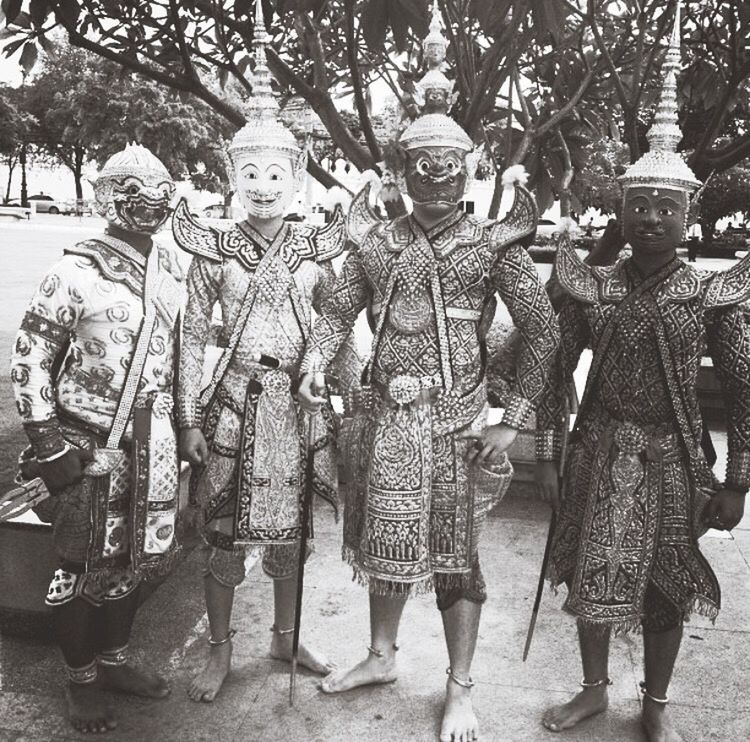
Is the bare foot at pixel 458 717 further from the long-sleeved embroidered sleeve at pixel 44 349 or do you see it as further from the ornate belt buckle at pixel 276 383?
the long-sleeved embroidered sleeve at pixel 44 349

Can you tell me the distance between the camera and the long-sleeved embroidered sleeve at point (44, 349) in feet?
9.31

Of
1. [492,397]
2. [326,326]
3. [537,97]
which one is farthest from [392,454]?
[537,97]

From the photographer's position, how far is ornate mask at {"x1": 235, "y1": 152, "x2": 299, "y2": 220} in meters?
3.14

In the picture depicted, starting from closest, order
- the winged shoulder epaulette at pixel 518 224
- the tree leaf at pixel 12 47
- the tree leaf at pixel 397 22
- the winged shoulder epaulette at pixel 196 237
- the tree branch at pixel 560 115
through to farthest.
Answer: the tree leaf at pixel 397 22 < the winged shoulder epaulette at pixel 518 224 < the winged shoulder epaulette at pixel 196 237 < the tree leaf at pixel 12 47 < the tree branch at pixel 560 115

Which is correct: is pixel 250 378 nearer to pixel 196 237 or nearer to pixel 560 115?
pixel 196 237

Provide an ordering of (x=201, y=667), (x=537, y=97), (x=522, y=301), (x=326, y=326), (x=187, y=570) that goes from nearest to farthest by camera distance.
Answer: (x=522, y=301)
(x=326, y=326)
(x=201, y=667)
(x=187, y=570)
(x=537, y=97)

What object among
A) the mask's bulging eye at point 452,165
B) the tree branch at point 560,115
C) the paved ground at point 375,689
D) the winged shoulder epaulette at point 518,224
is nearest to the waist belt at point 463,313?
the winged shoulder epaulette at point 518,224

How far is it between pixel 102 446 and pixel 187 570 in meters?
1.45

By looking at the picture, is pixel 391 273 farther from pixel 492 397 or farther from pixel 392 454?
pixel 492 397

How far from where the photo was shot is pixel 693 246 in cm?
2512

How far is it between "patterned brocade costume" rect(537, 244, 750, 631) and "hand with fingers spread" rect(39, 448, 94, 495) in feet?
5.53

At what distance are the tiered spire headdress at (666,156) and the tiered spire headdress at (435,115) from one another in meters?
0.57

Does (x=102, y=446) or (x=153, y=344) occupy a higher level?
(x=153, y=344)

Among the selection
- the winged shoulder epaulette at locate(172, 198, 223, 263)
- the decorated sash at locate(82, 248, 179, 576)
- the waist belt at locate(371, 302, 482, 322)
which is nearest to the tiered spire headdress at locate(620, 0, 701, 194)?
the waist belt at locate(371, 302, 482, 322)
